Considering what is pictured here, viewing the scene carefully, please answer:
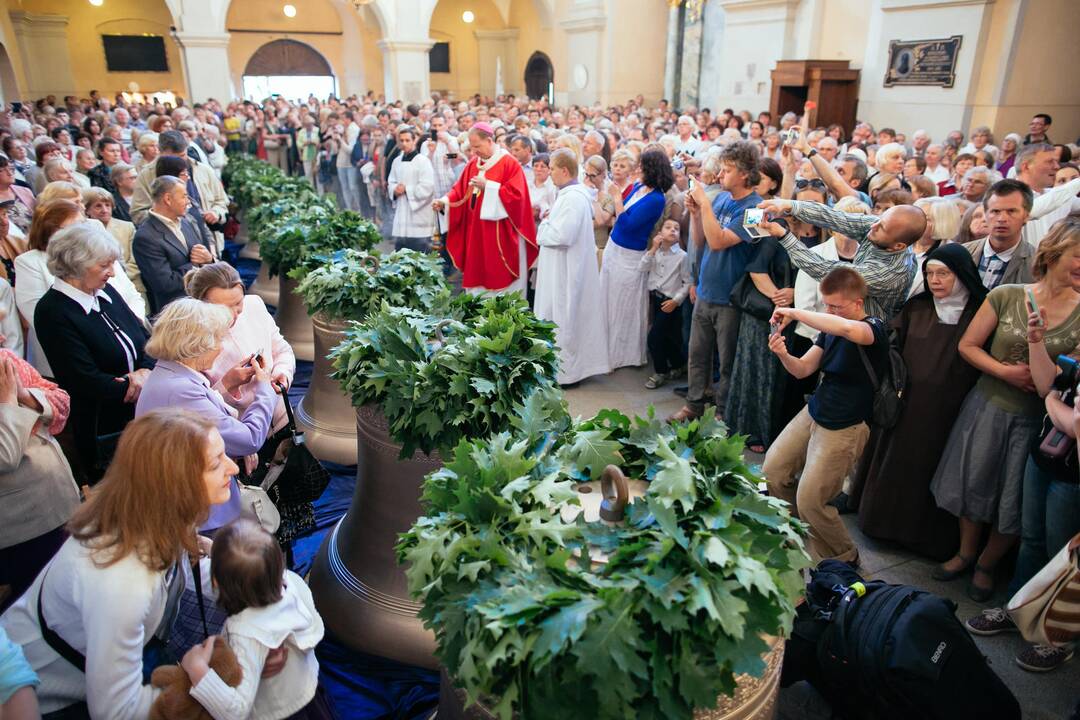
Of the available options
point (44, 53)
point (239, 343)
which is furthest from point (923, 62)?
point (44, 53)

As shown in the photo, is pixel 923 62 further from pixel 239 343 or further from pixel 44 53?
pixel 44 53

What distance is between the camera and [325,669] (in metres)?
3.41

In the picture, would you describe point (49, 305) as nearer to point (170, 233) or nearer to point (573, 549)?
point (170, 233)

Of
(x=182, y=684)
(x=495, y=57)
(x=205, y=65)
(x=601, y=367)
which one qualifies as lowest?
(x=601, y=367)

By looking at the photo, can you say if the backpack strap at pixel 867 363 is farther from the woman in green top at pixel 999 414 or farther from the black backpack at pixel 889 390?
the woman in green top at pixel 999 414

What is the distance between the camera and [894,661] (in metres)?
2.71

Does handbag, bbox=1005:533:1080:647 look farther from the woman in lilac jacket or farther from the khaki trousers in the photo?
the woman in lilac jacket

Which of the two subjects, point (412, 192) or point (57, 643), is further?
point (412, 192)

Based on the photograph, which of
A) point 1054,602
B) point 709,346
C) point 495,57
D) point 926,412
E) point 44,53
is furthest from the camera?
point 495,57

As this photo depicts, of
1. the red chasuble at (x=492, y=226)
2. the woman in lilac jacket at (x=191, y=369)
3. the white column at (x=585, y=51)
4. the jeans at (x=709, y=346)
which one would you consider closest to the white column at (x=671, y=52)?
the white column at (x=585, y=51)

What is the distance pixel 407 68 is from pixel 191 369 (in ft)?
76.2

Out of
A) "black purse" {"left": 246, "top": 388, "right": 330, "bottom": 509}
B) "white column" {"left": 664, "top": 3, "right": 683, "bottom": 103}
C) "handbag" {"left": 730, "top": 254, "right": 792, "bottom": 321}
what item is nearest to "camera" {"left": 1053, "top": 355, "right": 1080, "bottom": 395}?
"handbag" {"left": 730, "top": 254, "right": 792, "bottom": 321}

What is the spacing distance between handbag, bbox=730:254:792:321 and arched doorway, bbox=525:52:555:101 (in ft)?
82.7

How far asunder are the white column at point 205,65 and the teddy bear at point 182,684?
21220 mm
